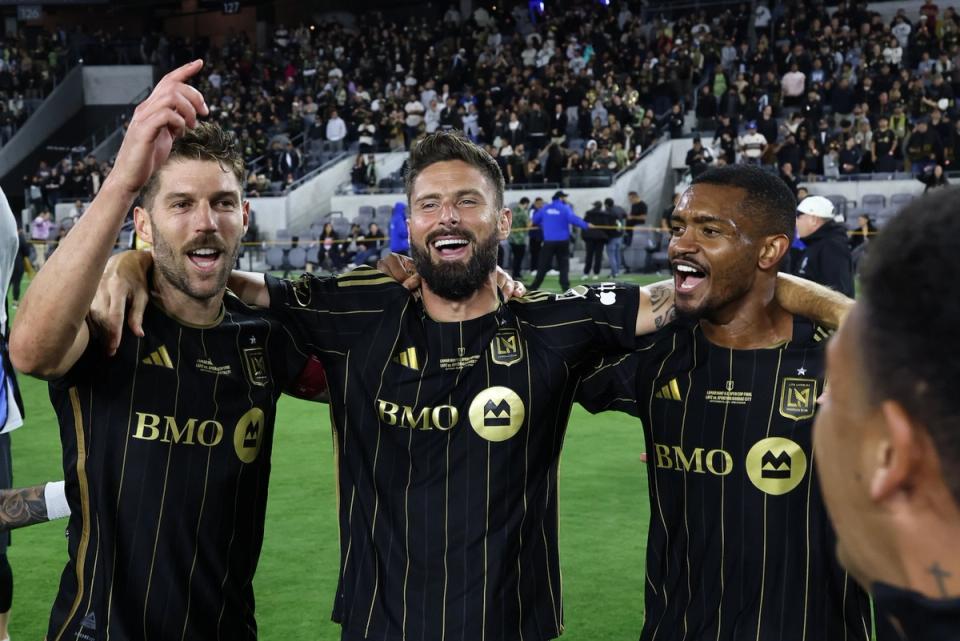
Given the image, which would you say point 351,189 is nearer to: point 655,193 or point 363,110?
point 363,110

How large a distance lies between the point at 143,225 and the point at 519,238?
20.5 meters

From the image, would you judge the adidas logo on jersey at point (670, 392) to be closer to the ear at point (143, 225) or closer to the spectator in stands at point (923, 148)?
the ear at point (143, 225)

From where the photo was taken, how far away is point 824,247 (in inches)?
444

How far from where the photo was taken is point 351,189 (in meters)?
30.1

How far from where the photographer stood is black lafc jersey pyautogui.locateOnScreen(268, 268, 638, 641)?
128 inches

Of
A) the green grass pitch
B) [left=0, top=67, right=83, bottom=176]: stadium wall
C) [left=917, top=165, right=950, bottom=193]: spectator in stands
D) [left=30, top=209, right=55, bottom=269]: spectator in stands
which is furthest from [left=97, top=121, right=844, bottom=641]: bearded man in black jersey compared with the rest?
[left=0, top=67, right=83, bottom=176]: stadium wall

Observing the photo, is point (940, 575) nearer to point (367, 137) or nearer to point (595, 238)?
point (595, 238)

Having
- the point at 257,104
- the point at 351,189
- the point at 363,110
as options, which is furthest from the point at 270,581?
the point at 257,104

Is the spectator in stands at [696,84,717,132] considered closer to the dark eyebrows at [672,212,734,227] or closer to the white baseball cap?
the white baseball cap

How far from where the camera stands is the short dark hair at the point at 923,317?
1.23m

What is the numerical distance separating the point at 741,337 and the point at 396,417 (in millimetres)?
1119

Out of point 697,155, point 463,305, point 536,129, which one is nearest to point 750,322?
point 463,305

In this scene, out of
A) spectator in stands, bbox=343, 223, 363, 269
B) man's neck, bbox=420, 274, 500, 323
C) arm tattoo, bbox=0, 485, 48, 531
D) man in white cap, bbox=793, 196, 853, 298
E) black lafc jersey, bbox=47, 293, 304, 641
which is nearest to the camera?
black lafc jersey, bbox=47, 293, 304, 641

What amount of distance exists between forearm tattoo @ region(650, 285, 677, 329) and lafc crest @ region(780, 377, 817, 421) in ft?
1.34
